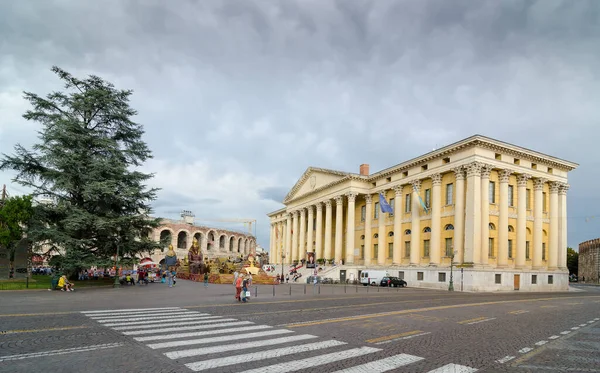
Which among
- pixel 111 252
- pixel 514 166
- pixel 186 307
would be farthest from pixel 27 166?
pixel 514 166

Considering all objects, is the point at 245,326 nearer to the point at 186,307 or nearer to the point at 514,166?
the point at 186,307

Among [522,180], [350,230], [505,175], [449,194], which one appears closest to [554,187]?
[522,180]

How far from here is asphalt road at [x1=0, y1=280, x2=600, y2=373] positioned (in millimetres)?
8195

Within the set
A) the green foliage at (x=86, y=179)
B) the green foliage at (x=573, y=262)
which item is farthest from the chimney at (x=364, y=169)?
the green foliage at (x=573, y=262)

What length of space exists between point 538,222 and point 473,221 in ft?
34.8

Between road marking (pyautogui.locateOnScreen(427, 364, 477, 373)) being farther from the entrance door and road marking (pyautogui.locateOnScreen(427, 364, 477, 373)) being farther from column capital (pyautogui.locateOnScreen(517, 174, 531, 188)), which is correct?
the entrance door

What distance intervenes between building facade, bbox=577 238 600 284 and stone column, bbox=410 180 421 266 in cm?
5561

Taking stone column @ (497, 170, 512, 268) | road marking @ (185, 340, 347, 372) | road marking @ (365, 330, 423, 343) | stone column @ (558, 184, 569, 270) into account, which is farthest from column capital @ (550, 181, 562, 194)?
road marking @ (185, 340, 347, 372)

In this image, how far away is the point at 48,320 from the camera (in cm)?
1327

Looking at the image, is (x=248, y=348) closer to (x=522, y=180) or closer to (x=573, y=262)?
(x=522, y=180)

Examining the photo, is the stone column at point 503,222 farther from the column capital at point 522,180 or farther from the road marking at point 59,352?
the road marking at point 59,352

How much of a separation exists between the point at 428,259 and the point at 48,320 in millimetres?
41221

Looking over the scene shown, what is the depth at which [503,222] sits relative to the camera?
4312cm

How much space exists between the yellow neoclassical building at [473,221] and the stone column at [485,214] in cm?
10
